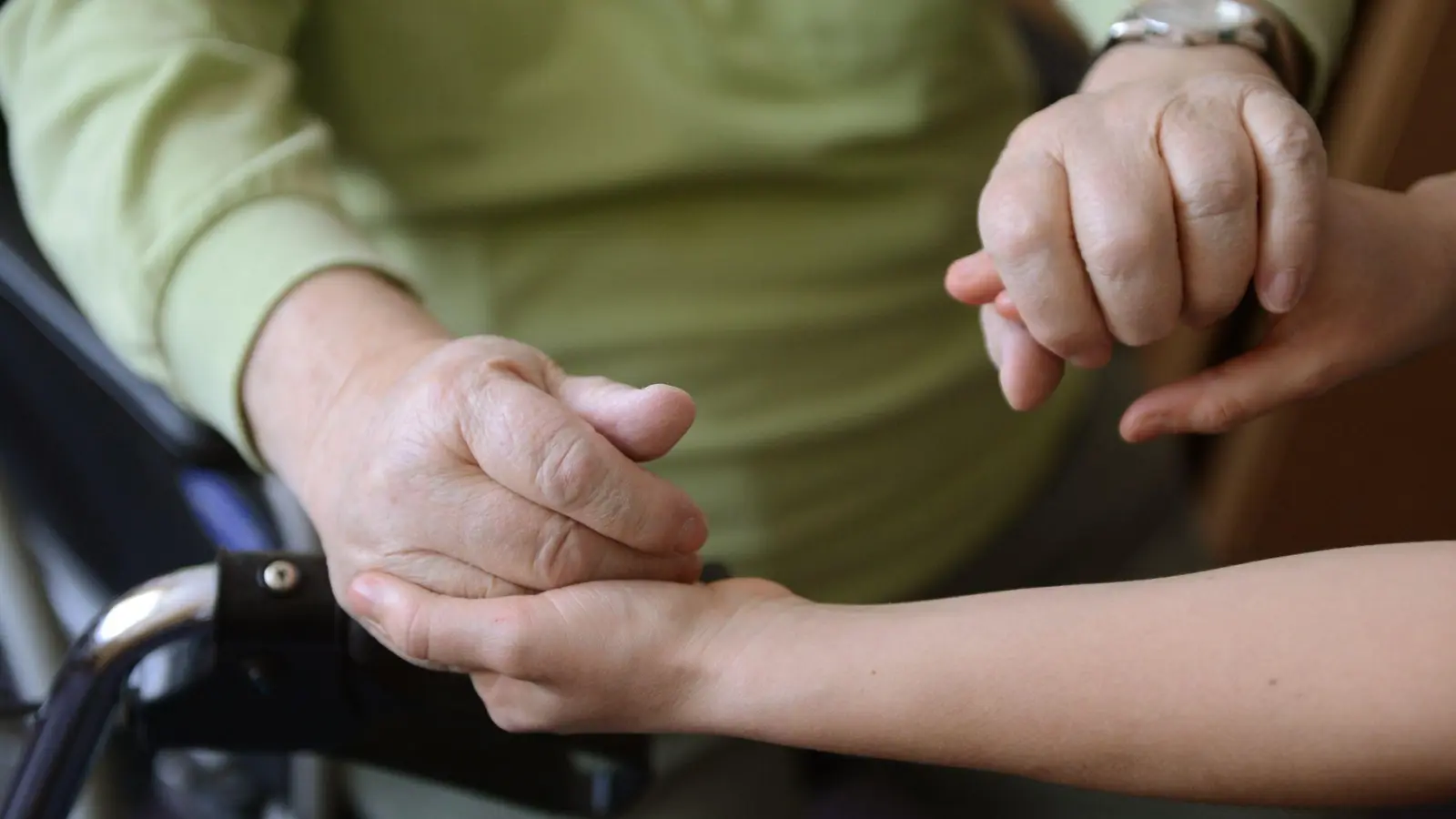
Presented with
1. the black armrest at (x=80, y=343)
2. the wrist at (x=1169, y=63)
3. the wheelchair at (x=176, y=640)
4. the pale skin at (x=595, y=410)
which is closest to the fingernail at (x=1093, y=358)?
the pale skin at (x=595, y=410)

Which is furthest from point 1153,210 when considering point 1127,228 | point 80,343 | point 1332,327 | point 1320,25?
point 80,343

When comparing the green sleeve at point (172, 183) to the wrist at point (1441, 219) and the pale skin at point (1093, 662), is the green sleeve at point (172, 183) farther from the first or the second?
the wrist at point (1441, 219)

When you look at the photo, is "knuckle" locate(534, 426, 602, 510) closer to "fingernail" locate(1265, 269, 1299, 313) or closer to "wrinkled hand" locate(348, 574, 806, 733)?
"wrinkled hand" locate(348, 574, 806, 733)

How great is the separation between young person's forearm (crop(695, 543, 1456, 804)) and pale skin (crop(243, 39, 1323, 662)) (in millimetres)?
72

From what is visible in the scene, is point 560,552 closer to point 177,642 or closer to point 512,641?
point 512,641

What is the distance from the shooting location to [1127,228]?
40 centimetres

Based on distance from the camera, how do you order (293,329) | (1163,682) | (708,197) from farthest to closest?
(708,197)
(293,329)
(1163,682)

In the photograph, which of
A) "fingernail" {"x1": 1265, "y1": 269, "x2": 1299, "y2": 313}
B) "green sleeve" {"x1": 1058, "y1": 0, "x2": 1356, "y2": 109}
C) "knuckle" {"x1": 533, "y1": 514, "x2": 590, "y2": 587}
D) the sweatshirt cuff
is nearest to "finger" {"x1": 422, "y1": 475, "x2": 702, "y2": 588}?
"knuckle" {"x1": 533, "y1": 514, "x2": 590, "y2": 587}

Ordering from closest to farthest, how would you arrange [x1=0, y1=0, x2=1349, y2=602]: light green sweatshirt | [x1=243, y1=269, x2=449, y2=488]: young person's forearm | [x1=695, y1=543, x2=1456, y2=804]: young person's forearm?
[x1=695, y1=543, x2=1456, y2=804]: young person's forearm, [x1=243, y1=269, x2=449, y2=488]: young person's forearm, [x1=0, y1=0, x2=1349, y2=602]: light green sweatshirt

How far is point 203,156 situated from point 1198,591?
42 centimetres

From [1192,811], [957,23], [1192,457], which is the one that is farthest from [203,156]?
[1192,457]

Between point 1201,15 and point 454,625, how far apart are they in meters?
0.40

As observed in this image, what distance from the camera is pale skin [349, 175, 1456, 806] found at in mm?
376

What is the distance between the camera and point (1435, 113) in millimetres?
926
